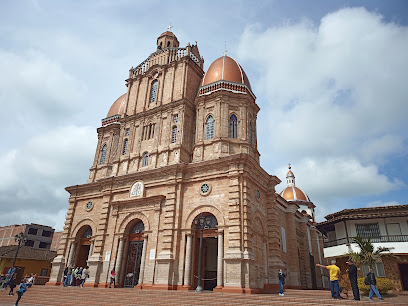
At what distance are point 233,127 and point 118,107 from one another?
557 inches

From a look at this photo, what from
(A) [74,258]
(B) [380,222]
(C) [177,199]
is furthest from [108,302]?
(B) [380,222]

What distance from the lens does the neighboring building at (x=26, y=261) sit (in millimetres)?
34531

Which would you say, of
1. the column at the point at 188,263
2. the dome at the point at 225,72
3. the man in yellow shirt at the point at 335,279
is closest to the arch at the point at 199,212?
the column at the point at 188,263

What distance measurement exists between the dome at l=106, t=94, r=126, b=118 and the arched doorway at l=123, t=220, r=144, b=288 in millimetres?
13159

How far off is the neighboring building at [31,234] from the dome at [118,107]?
99.5 feet

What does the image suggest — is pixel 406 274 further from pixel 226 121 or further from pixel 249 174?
pixel 226 121

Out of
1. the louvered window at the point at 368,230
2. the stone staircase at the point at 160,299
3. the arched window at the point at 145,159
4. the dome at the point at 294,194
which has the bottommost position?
the stone staircase at the point at 160,299

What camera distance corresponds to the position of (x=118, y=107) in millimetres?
30891

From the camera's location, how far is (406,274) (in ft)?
79.0

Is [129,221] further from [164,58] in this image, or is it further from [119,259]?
[164,58]

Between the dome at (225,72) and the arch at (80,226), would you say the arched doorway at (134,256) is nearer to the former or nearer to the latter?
the arch at (80,226)

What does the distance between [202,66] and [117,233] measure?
16.2 metres

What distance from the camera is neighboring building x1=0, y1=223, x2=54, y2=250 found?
160ft

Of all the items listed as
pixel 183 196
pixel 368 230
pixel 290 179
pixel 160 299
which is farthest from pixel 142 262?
pixel 290 179
